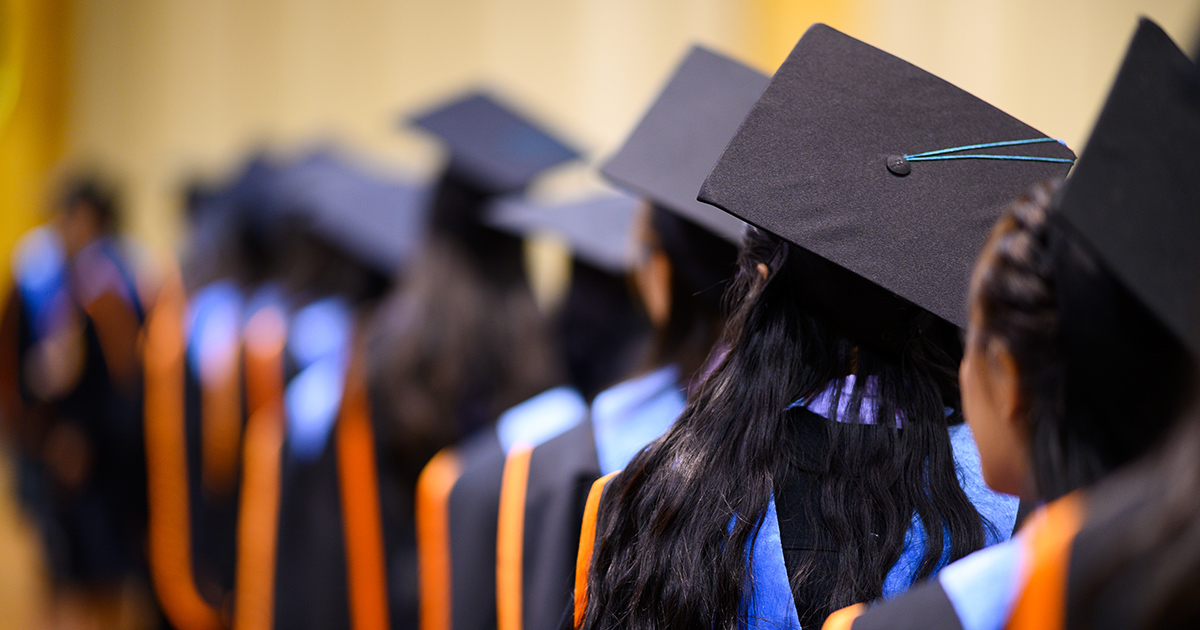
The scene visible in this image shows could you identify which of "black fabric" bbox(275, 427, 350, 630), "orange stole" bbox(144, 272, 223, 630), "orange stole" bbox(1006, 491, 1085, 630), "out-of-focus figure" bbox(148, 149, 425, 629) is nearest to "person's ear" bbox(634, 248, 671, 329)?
"orange stole" bbox(1006, 491, 1085, 630)

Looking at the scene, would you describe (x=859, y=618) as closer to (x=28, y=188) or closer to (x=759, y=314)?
(x=759, y=314)

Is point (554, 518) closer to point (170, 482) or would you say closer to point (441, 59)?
point (170, 482)

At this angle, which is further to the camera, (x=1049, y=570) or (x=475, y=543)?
(x=475, y=543)

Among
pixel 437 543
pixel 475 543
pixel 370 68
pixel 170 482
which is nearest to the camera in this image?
pixel 475 543

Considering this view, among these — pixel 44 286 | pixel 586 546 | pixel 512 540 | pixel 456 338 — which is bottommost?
pixel 44 286

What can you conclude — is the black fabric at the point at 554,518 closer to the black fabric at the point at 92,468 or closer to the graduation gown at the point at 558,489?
the graduation gown at the point at 558,489

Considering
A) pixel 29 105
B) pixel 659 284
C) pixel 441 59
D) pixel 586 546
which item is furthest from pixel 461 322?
pixel 29 105

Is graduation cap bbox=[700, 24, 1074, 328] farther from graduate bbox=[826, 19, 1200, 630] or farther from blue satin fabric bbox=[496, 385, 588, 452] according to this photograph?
blue satin fabric bbox=[496, 385, 588, 452]

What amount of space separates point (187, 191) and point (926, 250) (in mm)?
4863

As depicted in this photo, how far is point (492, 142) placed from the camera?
2.41 meters

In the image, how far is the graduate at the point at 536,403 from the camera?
176cm

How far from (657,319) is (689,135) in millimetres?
297

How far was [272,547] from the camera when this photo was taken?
2.47 meters

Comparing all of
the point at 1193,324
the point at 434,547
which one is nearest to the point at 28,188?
the point at 434,547
